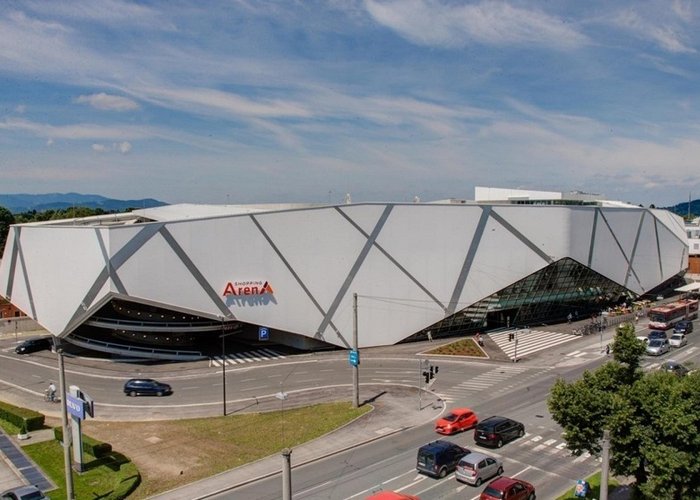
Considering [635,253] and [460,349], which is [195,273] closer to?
[460,349]

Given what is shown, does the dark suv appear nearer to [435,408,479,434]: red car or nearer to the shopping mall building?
[435,408,479,434]: red car

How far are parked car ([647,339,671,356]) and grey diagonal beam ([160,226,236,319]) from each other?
35401mm

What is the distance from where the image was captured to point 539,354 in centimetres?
4950

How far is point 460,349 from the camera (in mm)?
51000

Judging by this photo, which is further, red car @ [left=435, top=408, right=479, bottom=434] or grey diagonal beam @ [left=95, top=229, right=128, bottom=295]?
grey diagonal beam @ [left=95, top=229, right=128, bottom=295]

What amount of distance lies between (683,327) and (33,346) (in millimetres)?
63035

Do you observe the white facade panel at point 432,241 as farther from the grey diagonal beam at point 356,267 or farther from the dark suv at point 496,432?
the dark suv at point 496,432

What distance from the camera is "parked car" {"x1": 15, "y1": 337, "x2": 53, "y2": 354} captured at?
175 feet

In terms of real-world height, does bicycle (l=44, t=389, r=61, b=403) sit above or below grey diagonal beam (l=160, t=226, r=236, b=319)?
below

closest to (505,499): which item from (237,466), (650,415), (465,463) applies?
(465,463)

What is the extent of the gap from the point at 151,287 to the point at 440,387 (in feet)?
78.4

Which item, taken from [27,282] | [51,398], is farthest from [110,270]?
[27,282]

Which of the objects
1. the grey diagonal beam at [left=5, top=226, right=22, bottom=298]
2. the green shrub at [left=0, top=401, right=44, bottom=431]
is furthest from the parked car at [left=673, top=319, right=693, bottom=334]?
the grey diagonal beam at [left=5, top=226, right=22, bottom=298]

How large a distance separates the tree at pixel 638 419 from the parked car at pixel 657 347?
107ft
